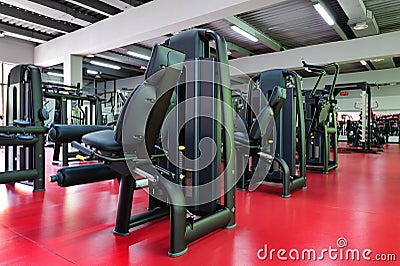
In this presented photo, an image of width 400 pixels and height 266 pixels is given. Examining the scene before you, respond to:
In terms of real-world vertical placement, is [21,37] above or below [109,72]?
below

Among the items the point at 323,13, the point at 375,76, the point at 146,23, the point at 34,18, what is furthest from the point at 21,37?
the point at 375,76

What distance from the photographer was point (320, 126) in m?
5.21

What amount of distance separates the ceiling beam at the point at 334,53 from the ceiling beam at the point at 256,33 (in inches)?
17.1

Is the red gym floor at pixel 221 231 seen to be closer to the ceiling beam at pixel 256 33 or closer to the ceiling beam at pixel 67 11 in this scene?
the ceiling beam at pixel 67 11

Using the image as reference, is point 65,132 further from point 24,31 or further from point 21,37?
point 21,37

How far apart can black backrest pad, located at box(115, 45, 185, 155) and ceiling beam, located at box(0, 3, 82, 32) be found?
739 centimetres

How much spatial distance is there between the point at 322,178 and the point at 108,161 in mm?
3930

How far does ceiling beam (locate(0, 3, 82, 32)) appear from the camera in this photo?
709 cm

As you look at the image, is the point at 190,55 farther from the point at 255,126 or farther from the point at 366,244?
the point at 366,244

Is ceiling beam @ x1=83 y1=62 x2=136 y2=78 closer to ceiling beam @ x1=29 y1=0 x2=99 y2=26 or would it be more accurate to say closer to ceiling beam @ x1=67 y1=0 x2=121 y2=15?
ceiling beam @ x1=29 y1=0 x2=99 y2=26

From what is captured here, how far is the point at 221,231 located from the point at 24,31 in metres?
9.35

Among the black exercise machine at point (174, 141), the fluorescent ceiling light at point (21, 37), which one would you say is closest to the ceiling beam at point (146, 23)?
the fluorescent ceiling light at point (21, 37)

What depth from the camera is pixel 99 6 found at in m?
6.80

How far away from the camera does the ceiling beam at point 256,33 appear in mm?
7512
